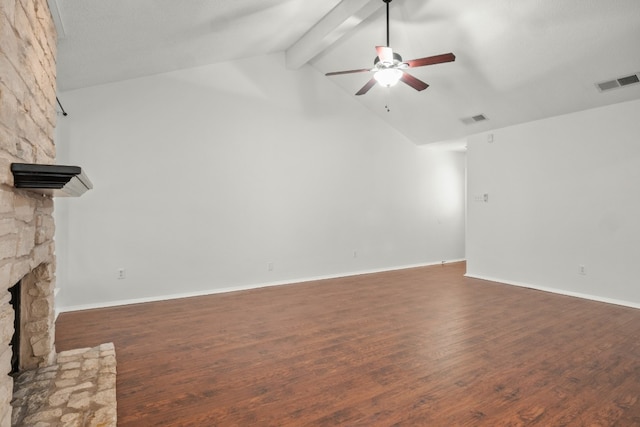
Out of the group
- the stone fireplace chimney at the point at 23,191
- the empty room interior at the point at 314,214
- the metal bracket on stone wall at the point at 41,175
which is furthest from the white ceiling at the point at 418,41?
the metal bracket on stone wall at the point at 41,175

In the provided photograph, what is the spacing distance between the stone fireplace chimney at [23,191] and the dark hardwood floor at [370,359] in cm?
66

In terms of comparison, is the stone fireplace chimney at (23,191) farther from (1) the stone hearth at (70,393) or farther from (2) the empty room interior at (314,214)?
(1) the stone hearth at (70,393)

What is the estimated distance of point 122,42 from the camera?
127 inches

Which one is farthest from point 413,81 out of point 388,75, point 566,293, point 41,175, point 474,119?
point 566,293

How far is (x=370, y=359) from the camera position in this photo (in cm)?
274

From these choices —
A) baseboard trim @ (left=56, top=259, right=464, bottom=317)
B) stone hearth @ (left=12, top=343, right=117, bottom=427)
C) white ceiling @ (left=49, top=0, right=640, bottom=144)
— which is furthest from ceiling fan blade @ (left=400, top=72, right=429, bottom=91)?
stone hearth @ (left=12, top=343, right=117, bottom=427)

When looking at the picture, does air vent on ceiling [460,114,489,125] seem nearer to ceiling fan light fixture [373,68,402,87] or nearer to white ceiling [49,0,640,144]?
white ceiling [49,0,640,144]

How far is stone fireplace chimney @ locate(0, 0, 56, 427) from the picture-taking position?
1522 millimetres

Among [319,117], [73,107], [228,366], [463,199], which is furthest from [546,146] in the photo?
[73,107]

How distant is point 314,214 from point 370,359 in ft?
10.9

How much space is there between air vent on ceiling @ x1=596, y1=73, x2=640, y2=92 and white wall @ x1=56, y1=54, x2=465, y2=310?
3.26 m

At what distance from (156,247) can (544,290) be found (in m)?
5.47

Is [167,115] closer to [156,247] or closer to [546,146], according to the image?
[156,247]

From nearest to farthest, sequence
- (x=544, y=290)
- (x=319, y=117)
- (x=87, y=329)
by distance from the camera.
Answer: (x=87, y=329) < (x=544, y=290) < (x=319, y=117)
